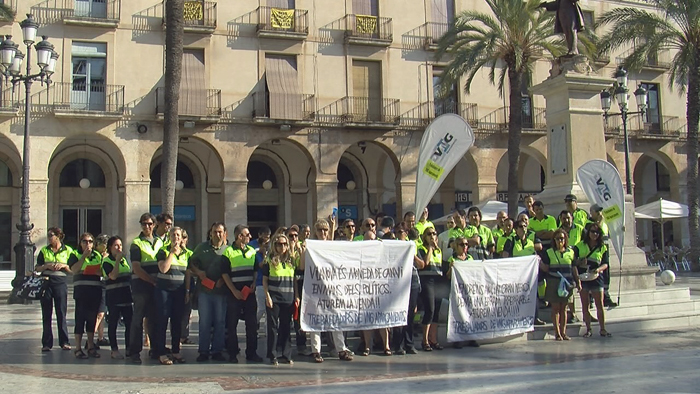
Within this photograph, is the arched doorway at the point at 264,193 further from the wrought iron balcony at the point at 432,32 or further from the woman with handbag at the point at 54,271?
the woman with handbag at the point at 54,271

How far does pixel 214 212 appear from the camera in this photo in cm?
3116

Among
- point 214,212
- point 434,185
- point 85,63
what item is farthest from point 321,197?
point 434,185

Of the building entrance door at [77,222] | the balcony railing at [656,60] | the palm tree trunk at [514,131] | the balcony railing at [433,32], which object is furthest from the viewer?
the balcony railing at [656,60]

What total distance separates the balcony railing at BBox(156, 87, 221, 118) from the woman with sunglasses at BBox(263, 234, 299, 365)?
19.3 meters

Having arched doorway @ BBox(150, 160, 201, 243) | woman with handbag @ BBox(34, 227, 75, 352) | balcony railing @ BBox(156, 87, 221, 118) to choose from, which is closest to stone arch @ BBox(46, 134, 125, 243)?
arched doorway @ BBox(150, 160, 201, 243)

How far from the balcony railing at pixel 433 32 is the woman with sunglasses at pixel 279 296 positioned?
2353 cm

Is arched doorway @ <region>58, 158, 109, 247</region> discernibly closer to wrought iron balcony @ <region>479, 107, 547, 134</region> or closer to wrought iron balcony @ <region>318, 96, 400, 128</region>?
wrought iron balcony @ <region>318, 96, 400, 128</region>

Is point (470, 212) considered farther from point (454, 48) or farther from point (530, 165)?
point (530, 165)

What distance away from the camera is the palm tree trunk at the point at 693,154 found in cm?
2859

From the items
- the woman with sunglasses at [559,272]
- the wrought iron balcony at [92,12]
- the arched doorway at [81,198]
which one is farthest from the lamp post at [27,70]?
the woman with sunglasses at [559,272]

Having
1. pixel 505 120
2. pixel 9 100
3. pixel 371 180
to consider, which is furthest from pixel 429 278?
pixel 371 180

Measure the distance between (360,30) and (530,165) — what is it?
1160 cm

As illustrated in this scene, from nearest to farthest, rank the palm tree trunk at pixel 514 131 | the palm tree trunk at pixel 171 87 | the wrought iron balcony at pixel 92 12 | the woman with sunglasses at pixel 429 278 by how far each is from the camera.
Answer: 1. the woman with sunglasses at pixel 429 278
2. the palm tree trunk at pixel 171 87
3. the wrought iron balcony at pixel 92 12
4. the palm tree trunk at pixel 514 131

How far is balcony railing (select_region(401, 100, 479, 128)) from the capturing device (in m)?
31.1
